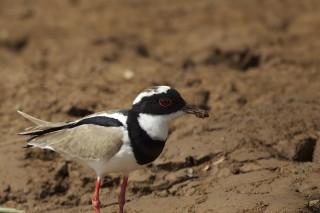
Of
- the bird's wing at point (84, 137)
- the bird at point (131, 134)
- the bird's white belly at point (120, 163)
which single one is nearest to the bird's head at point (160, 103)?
the bird at point (131, 134)

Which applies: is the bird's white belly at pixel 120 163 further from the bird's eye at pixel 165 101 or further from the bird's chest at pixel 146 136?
the bird's eye at pixel 165 101

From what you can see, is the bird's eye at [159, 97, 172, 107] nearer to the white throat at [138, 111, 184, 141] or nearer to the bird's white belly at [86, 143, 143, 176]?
the white throat at [138, 111, 184, 141]

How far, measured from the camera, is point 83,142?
6625 millimetres

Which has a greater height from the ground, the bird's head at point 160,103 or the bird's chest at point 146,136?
the bird's head at point 160,103

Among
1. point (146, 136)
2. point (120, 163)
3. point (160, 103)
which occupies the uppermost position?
point (160, 103)

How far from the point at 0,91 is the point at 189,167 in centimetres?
363

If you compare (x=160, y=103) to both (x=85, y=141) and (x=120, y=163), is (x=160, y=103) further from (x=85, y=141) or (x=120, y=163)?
(x=85, y=141)

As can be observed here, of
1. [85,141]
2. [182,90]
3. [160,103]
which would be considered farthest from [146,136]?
[182,90]

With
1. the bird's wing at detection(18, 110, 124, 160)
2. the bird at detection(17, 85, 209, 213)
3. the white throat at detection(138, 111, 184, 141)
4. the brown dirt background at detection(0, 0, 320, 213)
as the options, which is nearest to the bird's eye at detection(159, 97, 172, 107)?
the bird at detection(17, 85, 209, 213)

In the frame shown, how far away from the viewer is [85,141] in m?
6.61

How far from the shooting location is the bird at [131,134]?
6340mm

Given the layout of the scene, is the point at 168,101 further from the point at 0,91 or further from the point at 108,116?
the point at 0,91

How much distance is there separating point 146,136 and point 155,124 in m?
0.14

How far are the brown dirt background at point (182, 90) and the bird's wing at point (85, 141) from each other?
2.68 ft
